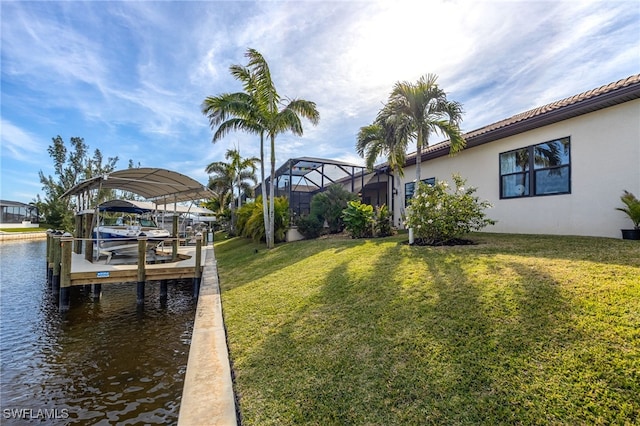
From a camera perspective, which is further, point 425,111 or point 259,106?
point 259,106

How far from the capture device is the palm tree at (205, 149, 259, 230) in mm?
27531

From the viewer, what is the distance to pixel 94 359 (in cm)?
525

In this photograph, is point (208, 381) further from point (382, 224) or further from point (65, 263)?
point (382, 224)

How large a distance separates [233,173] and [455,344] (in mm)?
27258

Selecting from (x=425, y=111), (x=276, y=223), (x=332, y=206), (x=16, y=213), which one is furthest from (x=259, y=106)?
(x=16, y=213)

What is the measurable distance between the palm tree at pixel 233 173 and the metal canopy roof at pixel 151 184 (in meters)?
11.3

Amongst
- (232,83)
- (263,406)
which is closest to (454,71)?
(232,83)

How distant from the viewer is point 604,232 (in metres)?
7.78

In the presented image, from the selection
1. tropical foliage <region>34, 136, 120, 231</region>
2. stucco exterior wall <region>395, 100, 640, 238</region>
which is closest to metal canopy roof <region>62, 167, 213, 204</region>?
stucco exterior wall <region>395, 100, 640, 238</region>

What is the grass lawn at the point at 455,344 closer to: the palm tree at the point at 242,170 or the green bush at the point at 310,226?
the green bush at the point at 310,226

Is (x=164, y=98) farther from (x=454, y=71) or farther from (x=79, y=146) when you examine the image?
(x=79, y=146)

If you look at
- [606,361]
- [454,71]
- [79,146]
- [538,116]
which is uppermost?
[79,146]

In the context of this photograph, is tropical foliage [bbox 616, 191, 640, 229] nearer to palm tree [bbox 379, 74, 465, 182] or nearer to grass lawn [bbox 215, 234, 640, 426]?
grass lawn [bbox 215, 234, 640, 426]

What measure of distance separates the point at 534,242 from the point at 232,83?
42.0 feet
